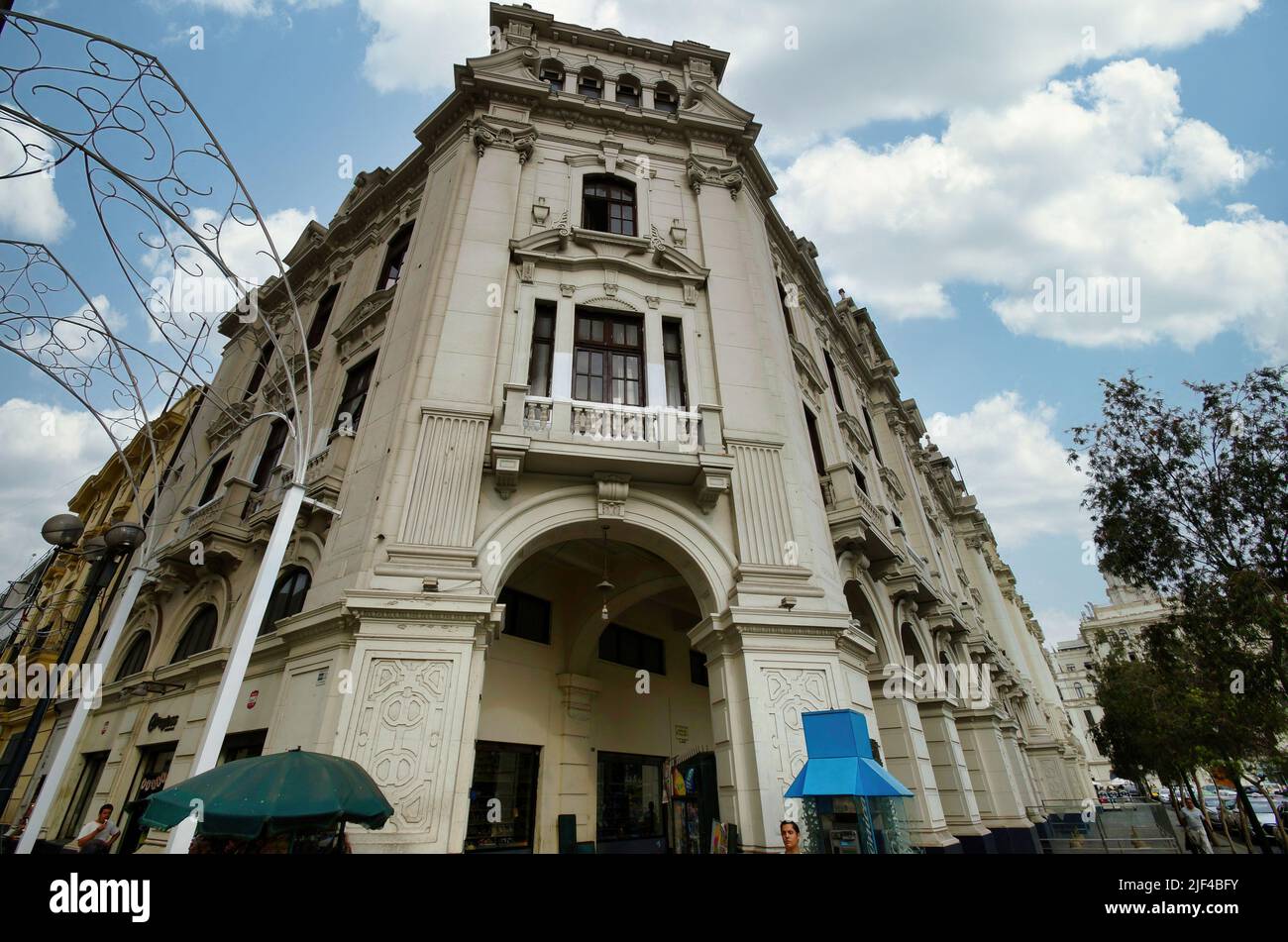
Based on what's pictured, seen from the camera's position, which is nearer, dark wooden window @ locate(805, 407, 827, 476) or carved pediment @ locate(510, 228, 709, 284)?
carved pediment @ locate(510, 228, 709, 284)

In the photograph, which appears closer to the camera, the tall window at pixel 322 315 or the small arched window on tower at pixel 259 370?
the tall window at pixel 322 315

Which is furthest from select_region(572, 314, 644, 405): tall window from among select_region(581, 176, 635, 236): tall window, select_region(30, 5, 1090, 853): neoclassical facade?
select_region(581, 176, 635, 236): tall window

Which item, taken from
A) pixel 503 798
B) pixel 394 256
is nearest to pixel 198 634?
pixel 503 798

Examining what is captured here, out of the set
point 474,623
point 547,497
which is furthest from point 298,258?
point 474,623

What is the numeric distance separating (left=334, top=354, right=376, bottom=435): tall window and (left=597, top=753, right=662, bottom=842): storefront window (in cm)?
925

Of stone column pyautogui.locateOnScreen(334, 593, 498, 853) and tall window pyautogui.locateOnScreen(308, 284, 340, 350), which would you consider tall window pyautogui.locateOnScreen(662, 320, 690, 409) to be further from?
tall window pyautogui.locateOnScreen(308, 284, 340, 350)

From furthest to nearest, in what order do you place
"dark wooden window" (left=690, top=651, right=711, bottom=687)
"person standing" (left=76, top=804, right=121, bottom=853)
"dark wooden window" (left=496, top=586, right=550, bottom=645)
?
"dark wooden window" (left=690, top=651, right=711, bottom=687), "dark wooden window" (left=496, top=586, right=550, bottom=645), "person standing" (left=76, top=804, right=121, bottom=853)

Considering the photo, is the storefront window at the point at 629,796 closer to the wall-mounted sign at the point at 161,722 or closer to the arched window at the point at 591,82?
the wall-mounted sign at the point at 161,722

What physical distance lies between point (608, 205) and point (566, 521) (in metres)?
8.93

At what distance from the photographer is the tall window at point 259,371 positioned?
1850 cm

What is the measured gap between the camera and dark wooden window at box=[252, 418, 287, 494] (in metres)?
14.5

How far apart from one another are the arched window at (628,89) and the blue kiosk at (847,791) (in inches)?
679

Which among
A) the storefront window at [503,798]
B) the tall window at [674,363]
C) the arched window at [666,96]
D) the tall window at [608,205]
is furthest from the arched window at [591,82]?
the storefront window at [503,798]
